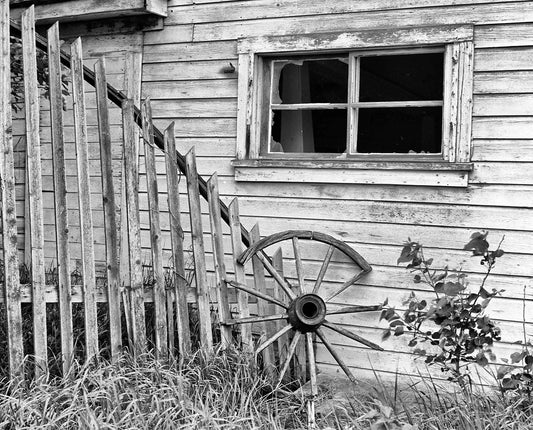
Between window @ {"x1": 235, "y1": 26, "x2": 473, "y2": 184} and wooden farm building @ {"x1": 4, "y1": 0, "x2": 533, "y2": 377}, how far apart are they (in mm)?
11

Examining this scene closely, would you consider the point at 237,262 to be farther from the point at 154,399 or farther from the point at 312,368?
the point at 154,399

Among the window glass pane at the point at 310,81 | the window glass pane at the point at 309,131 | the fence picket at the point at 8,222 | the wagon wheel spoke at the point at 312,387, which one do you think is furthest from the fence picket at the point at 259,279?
the fence picket at the point at 8,222

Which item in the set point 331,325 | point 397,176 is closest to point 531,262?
point 397,176

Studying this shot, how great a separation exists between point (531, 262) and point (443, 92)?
4.32ft

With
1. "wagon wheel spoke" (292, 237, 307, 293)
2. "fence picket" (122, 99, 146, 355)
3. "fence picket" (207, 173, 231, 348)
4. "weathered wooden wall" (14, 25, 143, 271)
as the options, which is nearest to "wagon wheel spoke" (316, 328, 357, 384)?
"wagon wheel spoke" (292, 237, 307, 293)

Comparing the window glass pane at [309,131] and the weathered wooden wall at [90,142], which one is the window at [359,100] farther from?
the weathered wooden wall at [90,142]

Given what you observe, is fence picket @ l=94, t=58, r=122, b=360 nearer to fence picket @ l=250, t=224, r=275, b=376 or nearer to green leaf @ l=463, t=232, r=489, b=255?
fence picket @ l=250, t=224, r=275, b=376

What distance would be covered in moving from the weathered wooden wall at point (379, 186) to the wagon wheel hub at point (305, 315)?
54 centimetres

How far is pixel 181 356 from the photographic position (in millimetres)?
4906

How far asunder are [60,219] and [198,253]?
977 millimetres

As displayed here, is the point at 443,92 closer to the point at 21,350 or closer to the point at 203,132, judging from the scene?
the point at 203,132

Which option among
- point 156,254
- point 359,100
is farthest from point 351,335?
point 359,100

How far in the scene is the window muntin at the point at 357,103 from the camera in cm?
557

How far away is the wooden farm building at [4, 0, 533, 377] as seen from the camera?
207 inches
